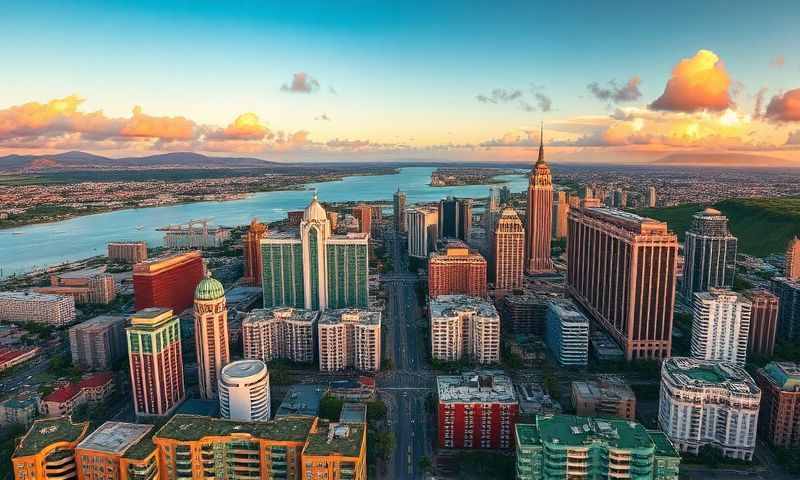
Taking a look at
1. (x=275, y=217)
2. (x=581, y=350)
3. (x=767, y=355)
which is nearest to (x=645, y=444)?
(x=581, y=350)

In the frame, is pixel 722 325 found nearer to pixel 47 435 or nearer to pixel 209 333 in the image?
pixel 209 333

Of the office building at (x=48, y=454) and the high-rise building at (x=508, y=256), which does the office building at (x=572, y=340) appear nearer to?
the high-rise building at (x=508, y=256)

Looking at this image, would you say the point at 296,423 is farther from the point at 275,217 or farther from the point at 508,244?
the point at 275,217

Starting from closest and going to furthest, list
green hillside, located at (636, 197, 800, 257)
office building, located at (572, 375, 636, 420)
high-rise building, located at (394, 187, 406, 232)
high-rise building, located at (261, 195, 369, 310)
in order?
office building, located at (572, 375, 636, 420), high-rise building, located at (261, 195, 369, 310), green hillside, located at (636, 197, 800, 257), high-rise building, located at (394, 187, 406, 232)

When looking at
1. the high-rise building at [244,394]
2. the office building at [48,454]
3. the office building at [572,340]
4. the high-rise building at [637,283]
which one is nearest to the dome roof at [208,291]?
the high-rise building at [244,394]

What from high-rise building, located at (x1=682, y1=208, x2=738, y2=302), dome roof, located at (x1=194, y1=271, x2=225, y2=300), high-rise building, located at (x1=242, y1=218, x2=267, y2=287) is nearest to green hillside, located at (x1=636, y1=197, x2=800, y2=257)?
high-rise building, located at (x1=682, y1=208, x2=738, y2=302)

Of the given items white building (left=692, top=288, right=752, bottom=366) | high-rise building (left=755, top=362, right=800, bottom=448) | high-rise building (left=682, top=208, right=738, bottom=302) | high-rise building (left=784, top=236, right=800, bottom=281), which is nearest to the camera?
high-rise building (left=755, top=362, right=800, bottom=448)

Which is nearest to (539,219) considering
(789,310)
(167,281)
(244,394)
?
(789,310)

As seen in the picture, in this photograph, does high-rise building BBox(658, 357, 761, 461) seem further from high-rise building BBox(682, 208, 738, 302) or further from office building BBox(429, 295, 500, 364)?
high-rise building BBox(682, 208, 738, 302)
